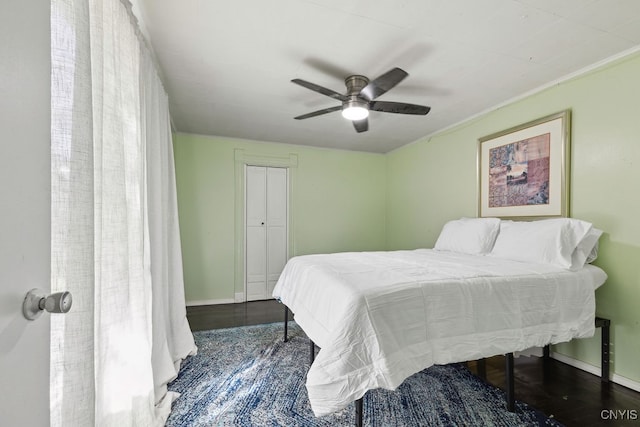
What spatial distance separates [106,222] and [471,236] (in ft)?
Result: 9.30

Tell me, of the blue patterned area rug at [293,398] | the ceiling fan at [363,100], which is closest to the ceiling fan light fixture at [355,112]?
the ceiling fan at [363,100]

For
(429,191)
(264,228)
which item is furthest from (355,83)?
(264,228)

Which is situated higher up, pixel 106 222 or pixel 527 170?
pixel 527 170

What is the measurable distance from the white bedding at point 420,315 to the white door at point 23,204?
100 cm

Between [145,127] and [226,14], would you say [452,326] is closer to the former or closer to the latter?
[145,127]

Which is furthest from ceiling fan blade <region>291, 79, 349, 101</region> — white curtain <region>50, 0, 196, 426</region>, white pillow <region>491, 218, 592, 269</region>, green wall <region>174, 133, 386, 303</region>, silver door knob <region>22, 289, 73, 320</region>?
green wall <region>174, 133, 386, 303</region>

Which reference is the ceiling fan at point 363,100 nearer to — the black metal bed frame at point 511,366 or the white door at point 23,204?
the white door at point 23,204

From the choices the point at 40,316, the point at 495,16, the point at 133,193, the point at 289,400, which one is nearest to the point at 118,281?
the point at 133,193

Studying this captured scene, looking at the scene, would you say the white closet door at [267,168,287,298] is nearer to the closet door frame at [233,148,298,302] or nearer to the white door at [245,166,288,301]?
the white door at [245,166,288,301]

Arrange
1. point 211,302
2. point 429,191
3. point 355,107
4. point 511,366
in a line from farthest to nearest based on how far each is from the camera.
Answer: point 211,302 → point 429,191 → point 355,107 → point 511,366

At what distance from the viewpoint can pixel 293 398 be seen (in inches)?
71.0

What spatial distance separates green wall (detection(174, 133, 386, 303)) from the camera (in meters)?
3.89

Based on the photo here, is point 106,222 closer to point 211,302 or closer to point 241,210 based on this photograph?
point 241,210

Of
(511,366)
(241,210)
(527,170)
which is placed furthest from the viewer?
(241,210)
